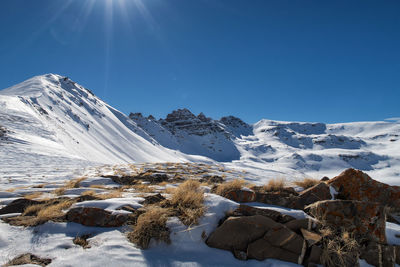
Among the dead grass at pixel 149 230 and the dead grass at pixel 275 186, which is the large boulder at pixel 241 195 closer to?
the dead grass at pixel 275 186

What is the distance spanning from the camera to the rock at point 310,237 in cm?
325

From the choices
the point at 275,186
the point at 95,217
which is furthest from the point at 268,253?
the point at 95,217

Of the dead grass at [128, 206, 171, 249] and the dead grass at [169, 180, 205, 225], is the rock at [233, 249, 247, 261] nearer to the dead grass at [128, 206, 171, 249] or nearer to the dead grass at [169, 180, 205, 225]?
the dead grass at [169, 180, 205, 225]

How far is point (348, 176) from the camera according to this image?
5.08m

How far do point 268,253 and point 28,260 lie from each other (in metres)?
3.47

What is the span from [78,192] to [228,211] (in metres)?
4.57

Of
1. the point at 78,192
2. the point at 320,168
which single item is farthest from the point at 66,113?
the point at 320,168

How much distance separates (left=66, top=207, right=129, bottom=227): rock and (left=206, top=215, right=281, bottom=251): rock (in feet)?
5.59

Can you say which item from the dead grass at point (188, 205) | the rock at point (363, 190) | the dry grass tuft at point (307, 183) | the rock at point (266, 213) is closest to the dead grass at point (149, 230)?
the dead grass at point (188, 205)

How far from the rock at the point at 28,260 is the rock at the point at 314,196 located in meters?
4.74

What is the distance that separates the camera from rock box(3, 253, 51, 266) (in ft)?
9.19

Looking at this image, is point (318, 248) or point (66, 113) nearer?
point (318, 248)

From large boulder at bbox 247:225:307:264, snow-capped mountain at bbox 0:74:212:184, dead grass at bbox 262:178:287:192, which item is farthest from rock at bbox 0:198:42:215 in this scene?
snow-capped mountain at bbox 0:74:212:184

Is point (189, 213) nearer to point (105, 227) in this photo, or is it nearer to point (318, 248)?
point (105, 227)
